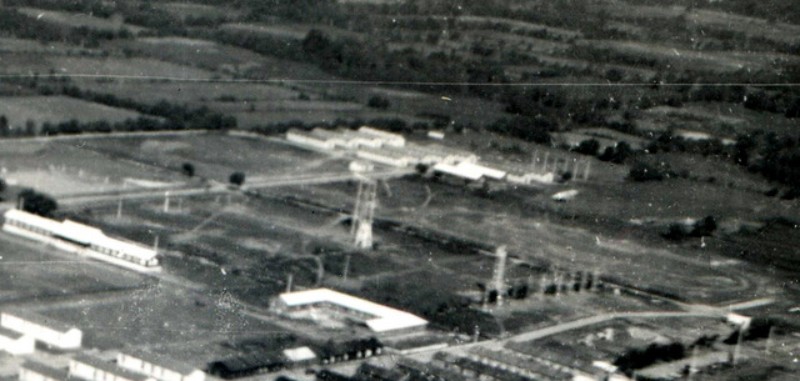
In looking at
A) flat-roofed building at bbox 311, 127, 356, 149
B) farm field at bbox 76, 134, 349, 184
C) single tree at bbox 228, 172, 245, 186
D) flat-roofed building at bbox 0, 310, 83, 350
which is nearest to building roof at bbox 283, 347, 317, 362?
flat-roofed building at bbox 0, 310, 83, 350

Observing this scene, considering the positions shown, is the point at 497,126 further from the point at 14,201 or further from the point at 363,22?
the point at 14,201

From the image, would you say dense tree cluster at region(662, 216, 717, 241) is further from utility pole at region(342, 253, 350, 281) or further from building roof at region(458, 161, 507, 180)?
utility pole at region(342, 253, 350, 281)

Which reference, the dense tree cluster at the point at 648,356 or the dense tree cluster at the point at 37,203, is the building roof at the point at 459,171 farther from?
the dense tree cluster at the point at 648,356

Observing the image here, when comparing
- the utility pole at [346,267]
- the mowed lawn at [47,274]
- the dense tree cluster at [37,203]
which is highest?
the dense tree cluster at [37,203]

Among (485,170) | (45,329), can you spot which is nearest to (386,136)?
(485,170)

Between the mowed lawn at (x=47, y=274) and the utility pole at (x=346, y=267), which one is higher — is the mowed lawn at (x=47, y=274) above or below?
above

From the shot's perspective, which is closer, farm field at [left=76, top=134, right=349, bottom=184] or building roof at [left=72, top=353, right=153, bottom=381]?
building roof at [left=72, top=353, right=153, bottom=381]

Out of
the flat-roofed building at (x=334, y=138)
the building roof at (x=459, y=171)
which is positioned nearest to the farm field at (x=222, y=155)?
the flat-roofed building at (x=334, y=138)
